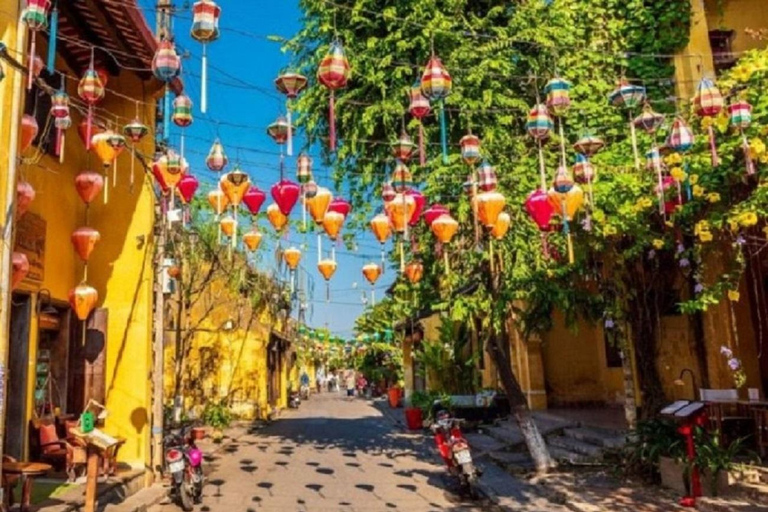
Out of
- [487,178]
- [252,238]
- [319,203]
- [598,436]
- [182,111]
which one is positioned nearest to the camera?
[182,111]

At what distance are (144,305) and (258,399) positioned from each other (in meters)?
14.8

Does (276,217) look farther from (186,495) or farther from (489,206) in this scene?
(186,495)

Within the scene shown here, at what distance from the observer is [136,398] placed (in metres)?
11.3

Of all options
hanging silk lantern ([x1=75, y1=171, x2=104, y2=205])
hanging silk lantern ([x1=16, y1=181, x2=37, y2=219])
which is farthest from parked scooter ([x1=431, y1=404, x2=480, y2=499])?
hanging silk lantern ([x1=16, y1=181, x2=37, y2=219])

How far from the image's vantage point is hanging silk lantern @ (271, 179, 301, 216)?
8562mm

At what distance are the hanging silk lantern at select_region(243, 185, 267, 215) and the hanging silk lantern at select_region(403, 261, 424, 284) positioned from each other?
3.71 meters

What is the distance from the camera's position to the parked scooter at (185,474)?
30.9ft

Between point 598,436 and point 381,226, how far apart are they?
6.78m

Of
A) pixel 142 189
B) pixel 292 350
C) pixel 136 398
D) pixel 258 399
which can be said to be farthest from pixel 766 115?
pixel 292 350

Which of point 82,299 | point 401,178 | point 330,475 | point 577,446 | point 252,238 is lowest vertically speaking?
point 330,475

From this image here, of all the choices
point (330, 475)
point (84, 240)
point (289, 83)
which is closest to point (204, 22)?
point (289, 83)

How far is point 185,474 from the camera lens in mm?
9641

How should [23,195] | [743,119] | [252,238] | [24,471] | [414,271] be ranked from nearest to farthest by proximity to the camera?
[24,471], [23,195], [743,119], [252,238], [414,271]

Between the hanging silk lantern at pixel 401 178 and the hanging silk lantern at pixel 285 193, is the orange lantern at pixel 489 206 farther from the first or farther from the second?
the hanging silk lantern at pixel 285 193
